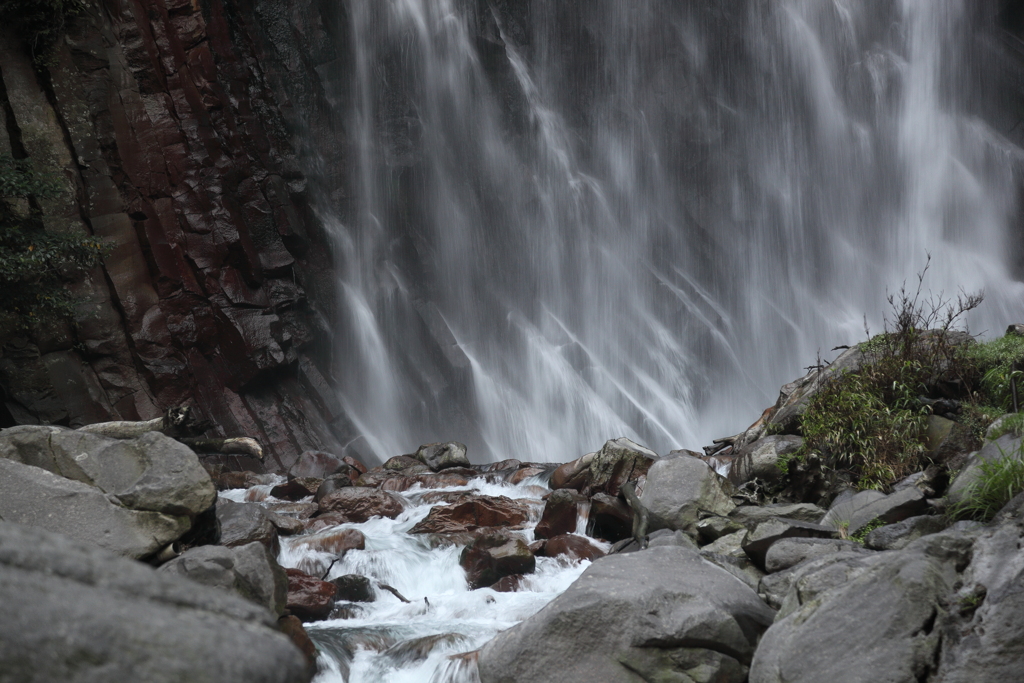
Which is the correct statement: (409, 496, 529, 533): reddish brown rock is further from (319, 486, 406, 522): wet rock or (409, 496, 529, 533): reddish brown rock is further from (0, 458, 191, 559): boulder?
(0, 458, 191, 559): boulder

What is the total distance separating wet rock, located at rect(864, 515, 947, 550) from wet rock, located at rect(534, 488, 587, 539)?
3951 millimetres

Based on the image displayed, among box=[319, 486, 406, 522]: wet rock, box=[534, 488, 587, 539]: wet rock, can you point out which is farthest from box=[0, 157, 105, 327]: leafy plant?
box=[534, 488, 587, 539]: wet rock

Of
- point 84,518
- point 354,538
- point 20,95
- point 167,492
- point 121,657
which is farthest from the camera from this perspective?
point 20,95

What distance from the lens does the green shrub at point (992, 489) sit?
487 cm

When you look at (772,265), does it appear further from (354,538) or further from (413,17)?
(354,538)

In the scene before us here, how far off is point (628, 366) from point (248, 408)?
1173 centimetres

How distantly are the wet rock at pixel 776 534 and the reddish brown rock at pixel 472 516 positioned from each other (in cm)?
387

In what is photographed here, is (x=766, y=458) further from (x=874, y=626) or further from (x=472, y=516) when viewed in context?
(x=874, y=626)

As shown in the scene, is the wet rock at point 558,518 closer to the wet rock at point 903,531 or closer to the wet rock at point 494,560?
the wet rock at point 494,560

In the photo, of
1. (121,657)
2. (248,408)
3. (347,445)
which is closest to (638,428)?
(347,445)

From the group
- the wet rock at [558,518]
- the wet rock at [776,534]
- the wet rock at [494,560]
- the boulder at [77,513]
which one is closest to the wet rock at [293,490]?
the wet rock at [558,518]

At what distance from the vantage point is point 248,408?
52.0 ft

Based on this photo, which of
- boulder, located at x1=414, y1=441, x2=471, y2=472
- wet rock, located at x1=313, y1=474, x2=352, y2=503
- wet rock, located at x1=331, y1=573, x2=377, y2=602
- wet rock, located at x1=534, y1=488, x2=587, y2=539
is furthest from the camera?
boulder, located at x1=414, y1=441, x2=471, y2=472

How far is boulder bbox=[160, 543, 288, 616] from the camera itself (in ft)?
16.5
